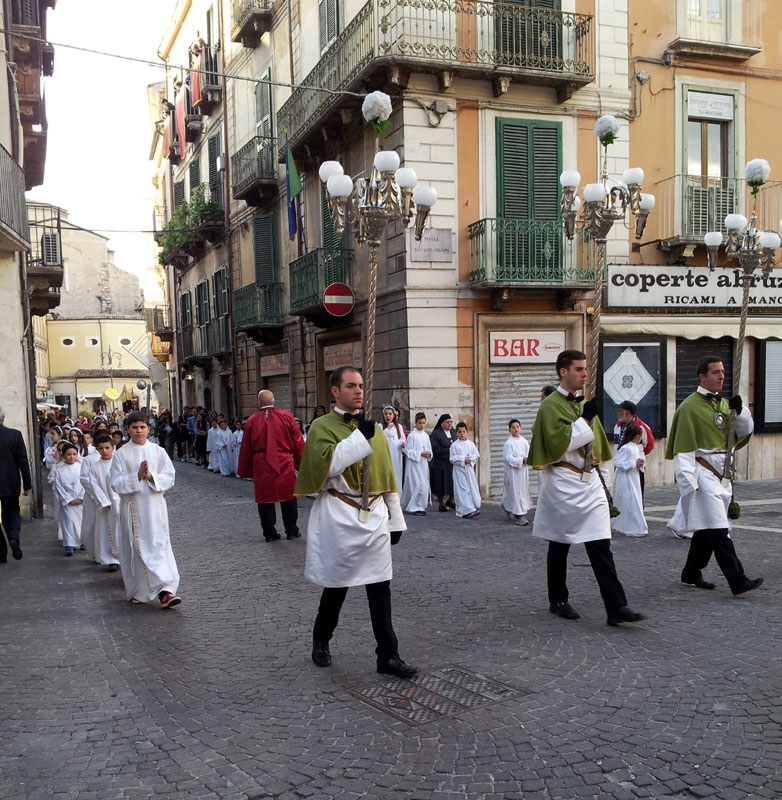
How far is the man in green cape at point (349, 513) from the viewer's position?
4.86 metres

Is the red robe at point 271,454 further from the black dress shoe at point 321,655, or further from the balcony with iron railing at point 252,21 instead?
the balcony with iron railing at point 252,21

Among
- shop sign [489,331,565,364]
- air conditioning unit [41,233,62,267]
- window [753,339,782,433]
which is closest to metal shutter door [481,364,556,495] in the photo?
shop sign [489,331,565,364]

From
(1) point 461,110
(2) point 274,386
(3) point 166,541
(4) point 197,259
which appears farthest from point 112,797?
(4) point 197,259

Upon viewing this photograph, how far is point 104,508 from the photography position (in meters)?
8.99

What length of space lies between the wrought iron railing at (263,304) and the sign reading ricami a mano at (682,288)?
9.46 m

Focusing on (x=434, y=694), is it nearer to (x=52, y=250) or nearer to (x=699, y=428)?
(x=699, y=428)

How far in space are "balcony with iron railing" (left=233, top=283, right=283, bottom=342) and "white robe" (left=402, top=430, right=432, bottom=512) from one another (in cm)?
910

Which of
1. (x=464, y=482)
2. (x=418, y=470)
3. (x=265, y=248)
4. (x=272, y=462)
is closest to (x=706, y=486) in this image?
(x=272, y=462)

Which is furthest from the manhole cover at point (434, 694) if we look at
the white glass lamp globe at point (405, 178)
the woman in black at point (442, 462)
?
the woman in black at point (442, 462)

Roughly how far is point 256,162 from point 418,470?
12.2 meters

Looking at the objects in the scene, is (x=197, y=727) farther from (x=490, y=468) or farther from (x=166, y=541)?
(x=490, y=468)

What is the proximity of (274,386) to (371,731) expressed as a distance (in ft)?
63.8

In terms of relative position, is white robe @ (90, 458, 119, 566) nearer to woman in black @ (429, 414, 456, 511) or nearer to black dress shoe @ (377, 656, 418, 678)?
black dress shoe @ (377, 656, 418, 678)

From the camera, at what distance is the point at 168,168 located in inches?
1414
